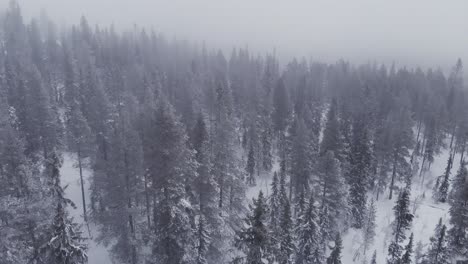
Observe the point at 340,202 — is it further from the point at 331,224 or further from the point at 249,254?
the point at 249,254

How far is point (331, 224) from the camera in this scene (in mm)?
37562

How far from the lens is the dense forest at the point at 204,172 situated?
22.1 m

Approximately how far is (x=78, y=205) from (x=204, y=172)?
22061mm

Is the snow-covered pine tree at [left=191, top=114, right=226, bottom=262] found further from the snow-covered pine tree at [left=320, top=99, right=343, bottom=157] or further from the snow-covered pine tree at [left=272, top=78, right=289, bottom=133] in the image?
the snow-covered pine tree at [left=272, top=78, right=289, bottom=133]

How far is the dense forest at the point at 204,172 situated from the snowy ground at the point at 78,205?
3.20ft

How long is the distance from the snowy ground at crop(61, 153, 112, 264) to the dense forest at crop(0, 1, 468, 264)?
975 millimetres

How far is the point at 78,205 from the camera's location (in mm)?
41031

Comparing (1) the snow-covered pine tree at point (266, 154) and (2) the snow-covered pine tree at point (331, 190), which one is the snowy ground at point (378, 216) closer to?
(1) the snow-covered pine tree at point (266, 154)

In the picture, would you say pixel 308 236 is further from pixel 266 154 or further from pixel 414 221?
pixel 266 154

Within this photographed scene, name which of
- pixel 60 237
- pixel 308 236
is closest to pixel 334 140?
pixel 308 236

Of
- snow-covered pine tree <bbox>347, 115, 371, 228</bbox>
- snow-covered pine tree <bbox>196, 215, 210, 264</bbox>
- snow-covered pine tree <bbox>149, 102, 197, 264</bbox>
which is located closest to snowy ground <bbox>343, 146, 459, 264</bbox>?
snow-covered pine tree <bbox>347, 115, 371, 228</bbox>

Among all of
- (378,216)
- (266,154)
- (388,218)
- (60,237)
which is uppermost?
(60,237)

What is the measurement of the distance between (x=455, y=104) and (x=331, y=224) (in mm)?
55486

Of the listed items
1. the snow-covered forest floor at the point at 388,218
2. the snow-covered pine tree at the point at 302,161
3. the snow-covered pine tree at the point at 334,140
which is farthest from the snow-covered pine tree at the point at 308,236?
the snow-covered pine tree at the point at 334,140
